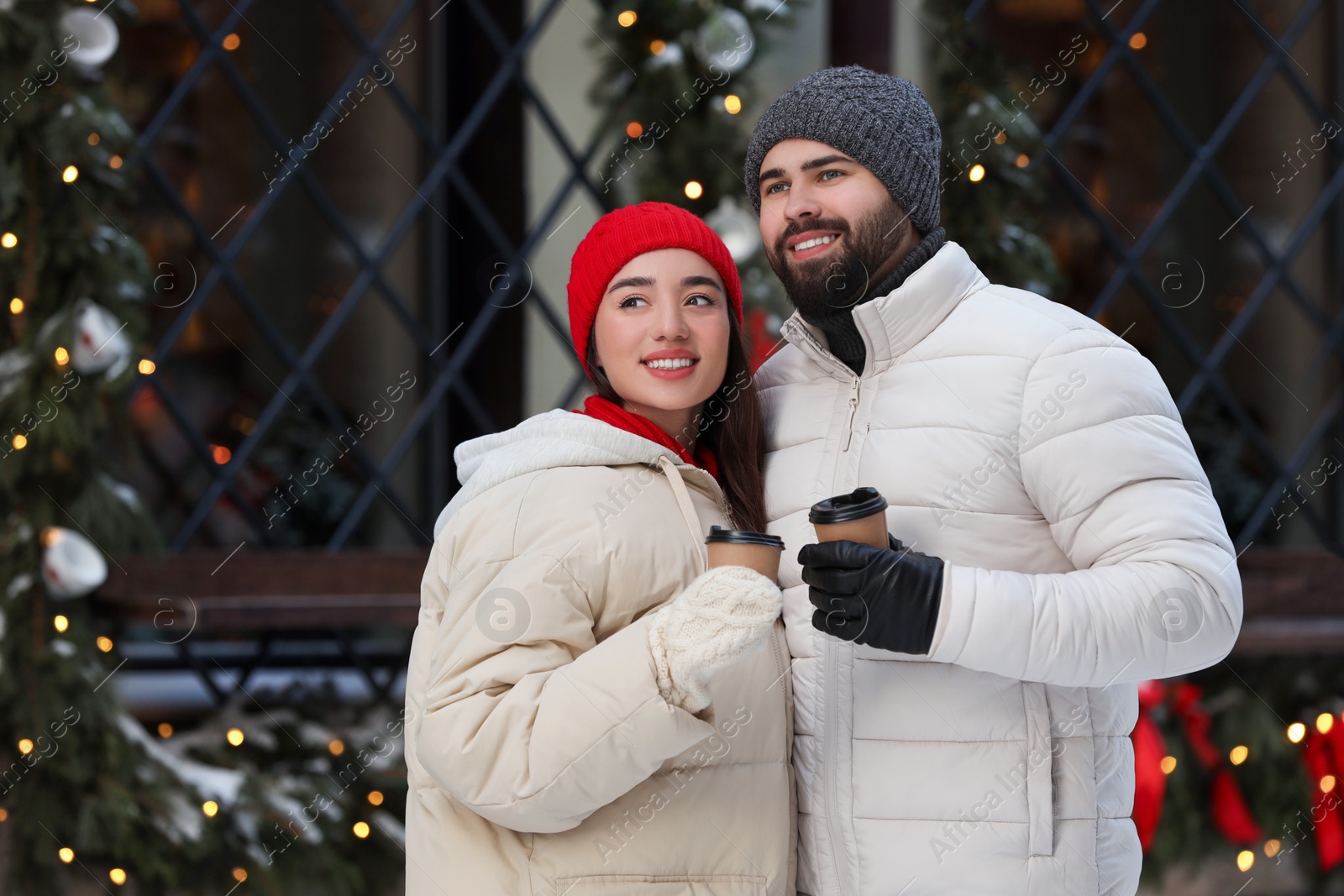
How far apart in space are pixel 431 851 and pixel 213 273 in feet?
7.61

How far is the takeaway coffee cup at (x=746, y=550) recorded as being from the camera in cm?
137

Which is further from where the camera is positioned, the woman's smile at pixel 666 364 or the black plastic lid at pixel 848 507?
the woman's smile at pixel 666 364

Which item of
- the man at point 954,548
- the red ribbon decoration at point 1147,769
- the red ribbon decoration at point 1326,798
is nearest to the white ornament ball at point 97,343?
the man at point 954,548

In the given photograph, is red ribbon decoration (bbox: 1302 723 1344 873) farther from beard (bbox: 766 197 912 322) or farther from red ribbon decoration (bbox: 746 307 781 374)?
beard (bbox: 766 197 912 322)

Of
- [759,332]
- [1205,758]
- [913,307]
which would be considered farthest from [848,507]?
[1205,758]

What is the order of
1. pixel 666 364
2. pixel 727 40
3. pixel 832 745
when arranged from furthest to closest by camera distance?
pixel 727 40, pixel 666 364, pixel 832 745

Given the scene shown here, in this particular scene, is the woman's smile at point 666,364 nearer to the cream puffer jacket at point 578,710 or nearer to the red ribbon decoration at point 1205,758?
the cream puffer jacket at point 578,710

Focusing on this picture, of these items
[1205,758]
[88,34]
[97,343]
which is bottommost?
[1205,758]

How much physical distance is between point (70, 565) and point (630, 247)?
6.10 feet

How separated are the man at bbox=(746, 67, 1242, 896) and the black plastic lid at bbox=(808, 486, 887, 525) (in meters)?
0.04

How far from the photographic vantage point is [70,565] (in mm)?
2834

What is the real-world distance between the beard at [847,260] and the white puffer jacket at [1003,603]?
7cm

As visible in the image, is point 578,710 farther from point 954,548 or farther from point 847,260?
point 847,260

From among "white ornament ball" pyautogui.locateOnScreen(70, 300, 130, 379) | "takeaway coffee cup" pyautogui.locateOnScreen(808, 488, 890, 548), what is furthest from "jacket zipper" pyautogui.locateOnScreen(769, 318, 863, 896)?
"white ornament ball" pyautogui.locateOnScreen(70, 300, 130, 379)
